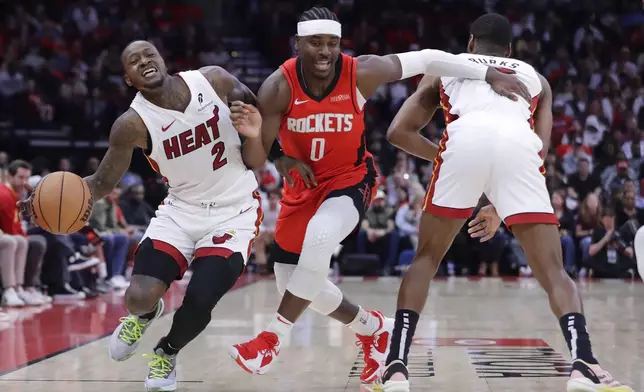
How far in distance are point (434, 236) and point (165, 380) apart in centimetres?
146

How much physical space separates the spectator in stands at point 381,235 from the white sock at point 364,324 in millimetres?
8297

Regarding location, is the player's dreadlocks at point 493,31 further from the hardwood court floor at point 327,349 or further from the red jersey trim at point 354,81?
the hardwood court floor at point 327,349

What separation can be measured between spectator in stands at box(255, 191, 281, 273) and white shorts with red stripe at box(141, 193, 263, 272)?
8.71 m

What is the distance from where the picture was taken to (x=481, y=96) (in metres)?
4.29

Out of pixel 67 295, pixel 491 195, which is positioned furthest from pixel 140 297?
pixel 67 295

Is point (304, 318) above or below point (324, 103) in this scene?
below

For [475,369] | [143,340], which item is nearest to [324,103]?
[475,369]

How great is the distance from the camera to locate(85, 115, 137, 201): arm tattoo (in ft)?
15.0

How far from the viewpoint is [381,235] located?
13312 mm

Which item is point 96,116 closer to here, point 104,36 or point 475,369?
point 104,36

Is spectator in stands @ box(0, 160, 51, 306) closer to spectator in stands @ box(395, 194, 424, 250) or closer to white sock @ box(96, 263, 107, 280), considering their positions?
white sock @ box(96, 263, 107, 280)

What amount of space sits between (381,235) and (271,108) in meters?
8.85

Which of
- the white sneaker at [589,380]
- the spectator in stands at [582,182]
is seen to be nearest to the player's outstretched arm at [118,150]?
the white sneaker at [589,380]

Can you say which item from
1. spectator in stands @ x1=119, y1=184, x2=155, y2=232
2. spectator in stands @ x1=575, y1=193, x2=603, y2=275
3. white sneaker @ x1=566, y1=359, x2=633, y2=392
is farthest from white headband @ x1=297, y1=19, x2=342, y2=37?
spectator in stands @ x1=575, y1=193, x2=603, y2=275
